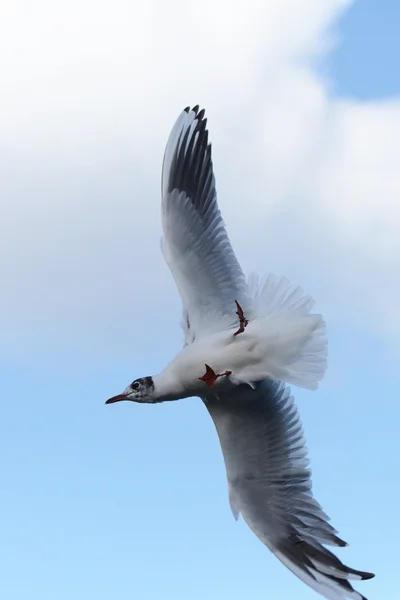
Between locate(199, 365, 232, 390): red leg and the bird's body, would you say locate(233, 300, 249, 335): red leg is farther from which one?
locate(199, 365, 232, 390): red leg

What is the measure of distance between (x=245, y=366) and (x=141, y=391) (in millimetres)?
1024

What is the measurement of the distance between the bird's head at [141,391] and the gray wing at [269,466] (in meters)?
0.49

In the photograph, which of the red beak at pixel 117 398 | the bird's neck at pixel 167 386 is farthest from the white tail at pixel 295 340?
the red beak at pixel 117 398

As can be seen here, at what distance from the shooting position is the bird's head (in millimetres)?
9953

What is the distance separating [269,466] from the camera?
1015 cm

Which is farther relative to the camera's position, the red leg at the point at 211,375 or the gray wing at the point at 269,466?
the gray wing at the point at 269,466

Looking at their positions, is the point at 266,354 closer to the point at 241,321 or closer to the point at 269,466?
the point at 241,321

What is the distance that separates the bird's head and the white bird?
0.4 inches

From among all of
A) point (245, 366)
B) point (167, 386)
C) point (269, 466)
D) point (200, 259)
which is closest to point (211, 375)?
point (245, 366)

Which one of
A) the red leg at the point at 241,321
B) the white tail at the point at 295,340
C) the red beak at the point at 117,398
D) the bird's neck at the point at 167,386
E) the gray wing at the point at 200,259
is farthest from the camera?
the red beak at the point at 117,398

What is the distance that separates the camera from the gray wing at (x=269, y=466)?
996 cm

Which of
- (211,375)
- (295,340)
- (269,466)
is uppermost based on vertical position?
(295,340)

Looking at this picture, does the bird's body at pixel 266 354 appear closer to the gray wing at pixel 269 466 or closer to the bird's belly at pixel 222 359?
the bird's belly at pixel 222 359

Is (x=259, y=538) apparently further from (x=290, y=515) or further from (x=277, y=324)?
(x=277, y=324)
